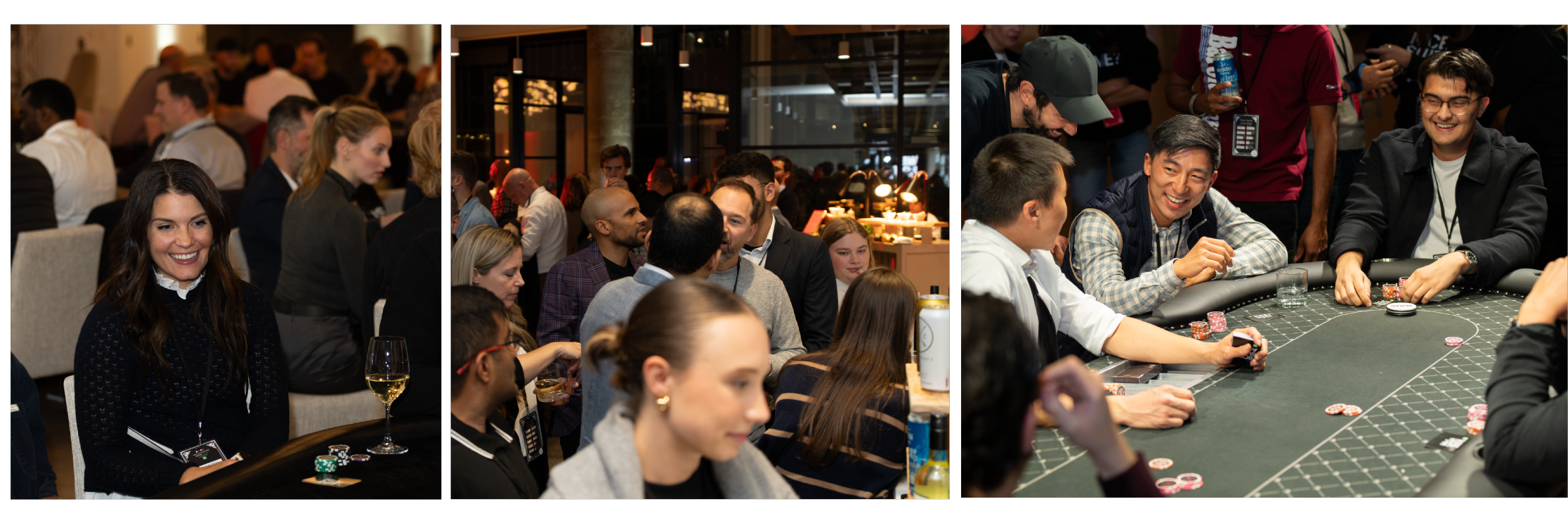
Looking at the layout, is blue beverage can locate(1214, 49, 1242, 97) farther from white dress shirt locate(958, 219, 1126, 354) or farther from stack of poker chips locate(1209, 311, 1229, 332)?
white dress shirt locate(958, 219, 1126, 354)

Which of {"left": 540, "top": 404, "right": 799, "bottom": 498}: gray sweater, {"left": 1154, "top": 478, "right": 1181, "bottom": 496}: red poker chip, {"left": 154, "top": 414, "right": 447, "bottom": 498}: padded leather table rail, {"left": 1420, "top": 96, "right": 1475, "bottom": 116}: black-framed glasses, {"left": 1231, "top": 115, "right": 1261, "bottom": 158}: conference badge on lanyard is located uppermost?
{"left": 1420, "top": 96, "right": 1475, "bottom": 116}: black-framed glasses

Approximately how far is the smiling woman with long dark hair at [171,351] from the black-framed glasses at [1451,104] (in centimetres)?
296

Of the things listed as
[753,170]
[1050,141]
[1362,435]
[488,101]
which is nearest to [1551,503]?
[1362,435]

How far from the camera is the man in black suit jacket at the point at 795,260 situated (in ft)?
8.24

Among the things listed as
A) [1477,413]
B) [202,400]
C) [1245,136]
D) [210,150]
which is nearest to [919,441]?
[1477,413]

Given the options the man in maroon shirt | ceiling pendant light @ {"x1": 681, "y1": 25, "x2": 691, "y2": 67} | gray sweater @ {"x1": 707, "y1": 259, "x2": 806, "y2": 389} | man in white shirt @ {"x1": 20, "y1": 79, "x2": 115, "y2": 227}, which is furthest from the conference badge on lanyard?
man in white shirt @ {"x1": 20, "y1": 79, "x2": 115, "y2": 227}

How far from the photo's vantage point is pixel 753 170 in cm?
269

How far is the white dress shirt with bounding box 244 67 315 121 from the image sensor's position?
7867 millimetres

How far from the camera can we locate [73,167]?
5434 millimetres

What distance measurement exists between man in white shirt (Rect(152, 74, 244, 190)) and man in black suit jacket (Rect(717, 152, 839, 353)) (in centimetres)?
428

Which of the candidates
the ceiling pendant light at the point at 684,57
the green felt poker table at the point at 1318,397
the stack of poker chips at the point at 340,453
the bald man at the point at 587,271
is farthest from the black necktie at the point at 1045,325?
the stack of poker chips at the point at 340,453

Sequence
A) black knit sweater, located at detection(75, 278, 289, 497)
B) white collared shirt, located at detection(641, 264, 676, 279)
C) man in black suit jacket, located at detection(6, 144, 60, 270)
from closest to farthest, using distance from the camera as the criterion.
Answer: white collared shirt, located at detection(641, 264, 676, 279)
black knit sweater, located at detection(75, 278, 289, 497)
man in black suit jacket, located at detection(6, 144, 60, 270)

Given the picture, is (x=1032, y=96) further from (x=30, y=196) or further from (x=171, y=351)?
(x=30, y=196)

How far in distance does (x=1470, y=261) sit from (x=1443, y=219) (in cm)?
13
